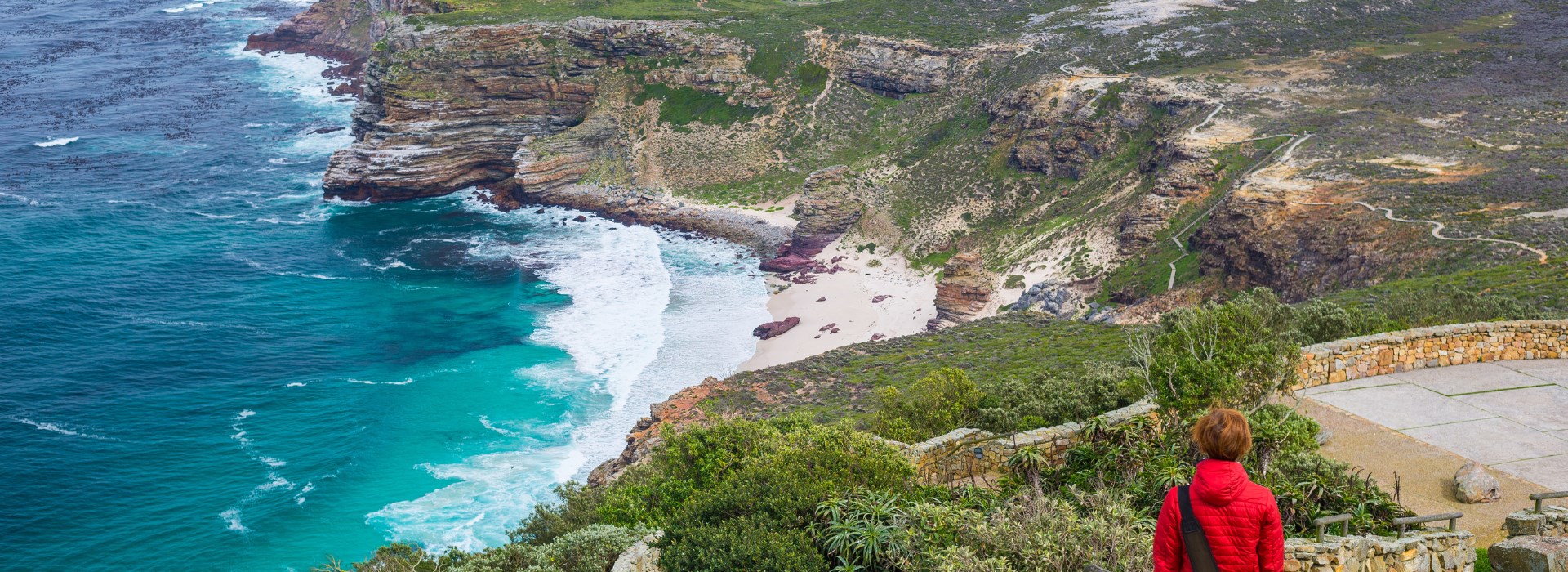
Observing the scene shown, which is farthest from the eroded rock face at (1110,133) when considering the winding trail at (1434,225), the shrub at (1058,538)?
the shrub at (1058,538)

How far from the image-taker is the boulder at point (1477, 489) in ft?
47.1

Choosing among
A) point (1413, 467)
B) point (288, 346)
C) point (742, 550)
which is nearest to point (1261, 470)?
point (1413, 467)

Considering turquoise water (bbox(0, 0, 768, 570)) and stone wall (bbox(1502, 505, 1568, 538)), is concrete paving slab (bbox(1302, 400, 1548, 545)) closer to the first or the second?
stone wall (bbox(1502, 505, 1568, 538))

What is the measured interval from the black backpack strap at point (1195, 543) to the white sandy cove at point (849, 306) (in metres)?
42.2

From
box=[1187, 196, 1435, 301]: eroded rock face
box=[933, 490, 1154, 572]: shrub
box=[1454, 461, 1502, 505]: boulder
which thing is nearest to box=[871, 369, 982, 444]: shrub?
box=[933, 490, 1154, 572]: shrub

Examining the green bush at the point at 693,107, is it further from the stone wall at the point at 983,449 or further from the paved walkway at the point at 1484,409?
the stone wall at the point at 983,449

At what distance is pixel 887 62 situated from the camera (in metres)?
84.9

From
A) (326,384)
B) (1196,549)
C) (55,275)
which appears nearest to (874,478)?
(1196,549)

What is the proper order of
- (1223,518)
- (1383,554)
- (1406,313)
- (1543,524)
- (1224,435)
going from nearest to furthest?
(1224,435) → (1223,518) → (1383,554) → (1543,524) → (1406,313)

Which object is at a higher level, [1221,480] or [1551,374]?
[1221,480]

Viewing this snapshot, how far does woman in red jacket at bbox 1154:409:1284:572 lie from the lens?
7.47 metres

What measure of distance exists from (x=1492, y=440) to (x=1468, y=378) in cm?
380

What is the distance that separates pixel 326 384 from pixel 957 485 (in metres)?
41.5

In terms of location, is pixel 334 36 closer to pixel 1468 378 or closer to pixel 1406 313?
pixel 1406 313
